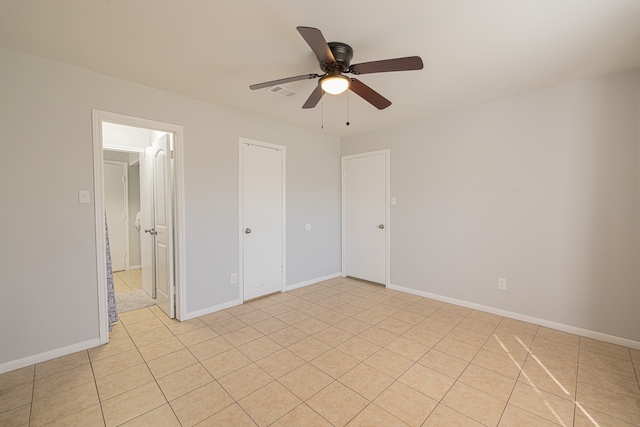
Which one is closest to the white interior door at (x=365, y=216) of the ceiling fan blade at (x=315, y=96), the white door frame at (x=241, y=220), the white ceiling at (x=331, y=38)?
the white door frame at (x=241, y=220)

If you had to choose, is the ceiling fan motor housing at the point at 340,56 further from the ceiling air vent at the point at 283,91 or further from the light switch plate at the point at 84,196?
the light switch plate at the point at 84,196

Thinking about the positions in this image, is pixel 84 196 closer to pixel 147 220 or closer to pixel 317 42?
pixel 147 220

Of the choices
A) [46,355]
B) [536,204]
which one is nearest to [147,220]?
[46,355]

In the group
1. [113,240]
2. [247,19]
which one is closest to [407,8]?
[247,19]

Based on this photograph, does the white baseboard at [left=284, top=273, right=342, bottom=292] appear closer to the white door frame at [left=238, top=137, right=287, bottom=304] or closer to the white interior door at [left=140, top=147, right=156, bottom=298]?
the white door frame at [left=238, top=137, right=287, bottom=304]

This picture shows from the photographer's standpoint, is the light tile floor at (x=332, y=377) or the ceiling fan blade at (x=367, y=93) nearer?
the light tile floor at (x=332, y=377)

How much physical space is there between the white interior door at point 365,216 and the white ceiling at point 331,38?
5.42ft

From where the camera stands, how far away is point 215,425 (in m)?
1.63

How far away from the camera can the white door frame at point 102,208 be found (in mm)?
2482

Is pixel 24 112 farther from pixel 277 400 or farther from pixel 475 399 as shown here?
pixel 475 399

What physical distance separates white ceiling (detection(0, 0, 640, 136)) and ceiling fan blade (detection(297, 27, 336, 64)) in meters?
0.24

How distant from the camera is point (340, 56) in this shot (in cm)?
202

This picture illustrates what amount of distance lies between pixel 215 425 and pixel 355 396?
89 cm

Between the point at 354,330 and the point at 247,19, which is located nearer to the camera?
the point at 247,19
